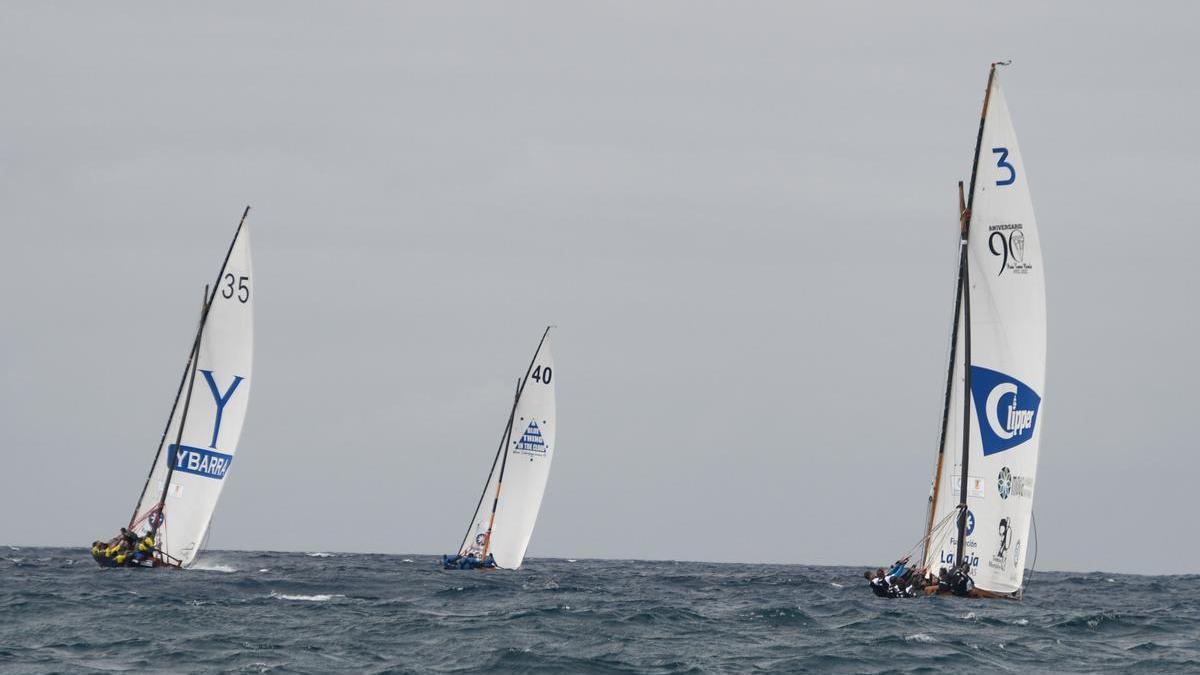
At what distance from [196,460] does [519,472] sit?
73.0ft

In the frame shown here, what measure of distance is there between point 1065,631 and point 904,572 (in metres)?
6.69

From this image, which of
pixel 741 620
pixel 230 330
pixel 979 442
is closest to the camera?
pixel 741 620

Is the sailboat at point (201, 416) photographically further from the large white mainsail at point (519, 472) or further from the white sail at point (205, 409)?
the large white mainsail at point (519, 472)

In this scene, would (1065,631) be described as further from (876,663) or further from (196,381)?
(196,381)

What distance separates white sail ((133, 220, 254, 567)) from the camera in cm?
5534

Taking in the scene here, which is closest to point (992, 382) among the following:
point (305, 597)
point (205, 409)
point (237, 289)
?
point (305, 597)

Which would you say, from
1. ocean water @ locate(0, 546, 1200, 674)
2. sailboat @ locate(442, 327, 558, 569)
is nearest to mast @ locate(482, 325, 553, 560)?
sailboat @ locate(442, 327, 558, 569)

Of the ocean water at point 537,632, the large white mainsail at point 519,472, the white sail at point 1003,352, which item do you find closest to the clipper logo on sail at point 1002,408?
the white sail at point 1003,352

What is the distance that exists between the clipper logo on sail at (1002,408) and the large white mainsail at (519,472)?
115 feet

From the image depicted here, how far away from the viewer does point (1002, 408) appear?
41.0 meters

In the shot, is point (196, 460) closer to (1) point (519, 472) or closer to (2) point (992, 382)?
(1) point (519, 472)

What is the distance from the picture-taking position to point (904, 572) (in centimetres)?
4197

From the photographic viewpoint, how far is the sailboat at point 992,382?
4025cm

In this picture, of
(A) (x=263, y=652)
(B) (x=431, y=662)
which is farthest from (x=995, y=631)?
(A) (x=263, y=652)
